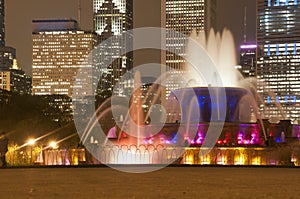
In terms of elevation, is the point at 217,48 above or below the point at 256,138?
above

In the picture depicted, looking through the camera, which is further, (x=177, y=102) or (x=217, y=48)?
(x=217, y=48)

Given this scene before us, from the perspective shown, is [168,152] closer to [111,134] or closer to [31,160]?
[31,160]

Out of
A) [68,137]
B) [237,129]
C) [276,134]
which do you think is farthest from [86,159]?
[68,137]

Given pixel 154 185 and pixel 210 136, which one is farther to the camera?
pixel 210 136

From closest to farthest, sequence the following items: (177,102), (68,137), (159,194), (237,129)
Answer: (159,194) < (237,129) < (177,102) < (68,137)

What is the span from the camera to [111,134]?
4434 cm

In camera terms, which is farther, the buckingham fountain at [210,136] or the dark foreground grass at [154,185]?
the buckingham fountain at [210,136]

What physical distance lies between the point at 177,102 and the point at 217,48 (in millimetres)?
10101

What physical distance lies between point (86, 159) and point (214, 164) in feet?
19.5

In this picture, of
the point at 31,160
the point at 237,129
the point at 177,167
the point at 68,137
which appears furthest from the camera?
the point at 68,137

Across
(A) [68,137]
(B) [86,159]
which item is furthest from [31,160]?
(A) [68,137]

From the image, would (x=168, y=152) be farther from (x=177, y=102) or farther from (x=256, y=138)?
(x=177, y=102)

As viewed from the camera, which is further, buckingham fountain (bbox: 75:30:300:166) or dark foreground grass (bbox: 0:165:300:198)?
buckingham fountain (bbox: 75:30:300:166)

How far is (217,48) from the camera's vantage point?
52031mm
